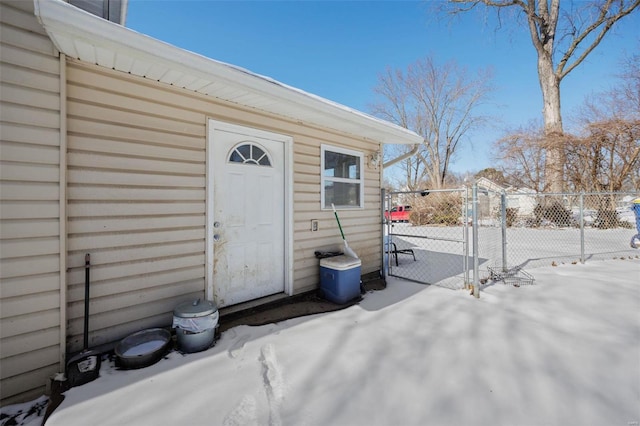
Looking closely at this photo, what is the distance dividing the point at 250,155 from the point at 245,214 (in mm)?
695

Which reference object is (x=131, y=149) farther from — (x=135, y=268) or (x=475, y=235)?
(x=475, y=235)

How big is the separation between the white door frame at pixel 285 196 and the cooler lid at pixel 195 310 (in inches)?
15.8

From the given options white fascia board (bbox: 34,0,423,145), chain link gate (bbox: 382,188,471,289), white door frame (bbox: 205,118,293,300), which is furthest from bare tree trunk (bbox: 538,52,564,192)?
white door frame (bbox: 205,118,293,300)

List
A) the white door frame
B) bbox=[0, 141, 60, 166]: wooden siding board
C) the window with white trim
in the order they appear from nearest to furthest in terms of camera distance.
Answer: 1. bbox=[0, 141, 60, 166]: wooden siding board
2. the white door frame
3. the window with white trim

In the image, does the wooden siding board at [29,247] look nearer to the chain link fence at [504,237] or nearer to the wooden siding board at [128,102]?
the wooden siding board at [128,102]

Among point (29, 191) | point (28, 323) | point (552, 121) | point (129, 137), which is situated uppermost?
point (552, 121)

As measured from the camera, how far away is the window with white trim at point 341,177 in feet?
12.9

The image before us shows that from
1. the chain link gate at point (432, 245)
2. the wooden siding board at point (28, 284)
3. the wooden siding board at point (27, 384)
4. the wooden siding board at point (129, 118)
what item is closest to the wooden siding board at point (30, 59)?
the wooden siding board at point (129, 118)

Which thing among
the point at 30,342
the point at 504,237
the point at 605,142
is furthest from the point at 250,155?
the point at 605,142

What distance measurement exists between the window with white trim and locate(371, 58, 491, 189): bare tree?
16767mm

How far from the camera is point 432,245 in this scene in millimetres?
8250

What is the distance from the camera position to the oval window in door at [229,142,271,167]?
3037 millimetres

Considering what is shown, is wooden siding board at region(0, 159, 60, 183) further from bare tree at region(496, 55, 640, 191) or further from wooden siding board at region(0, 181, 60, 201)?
bare tree at region(496, 55, 640, 191)

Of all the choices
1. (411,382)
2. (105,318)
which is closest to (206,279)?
(105,318)
